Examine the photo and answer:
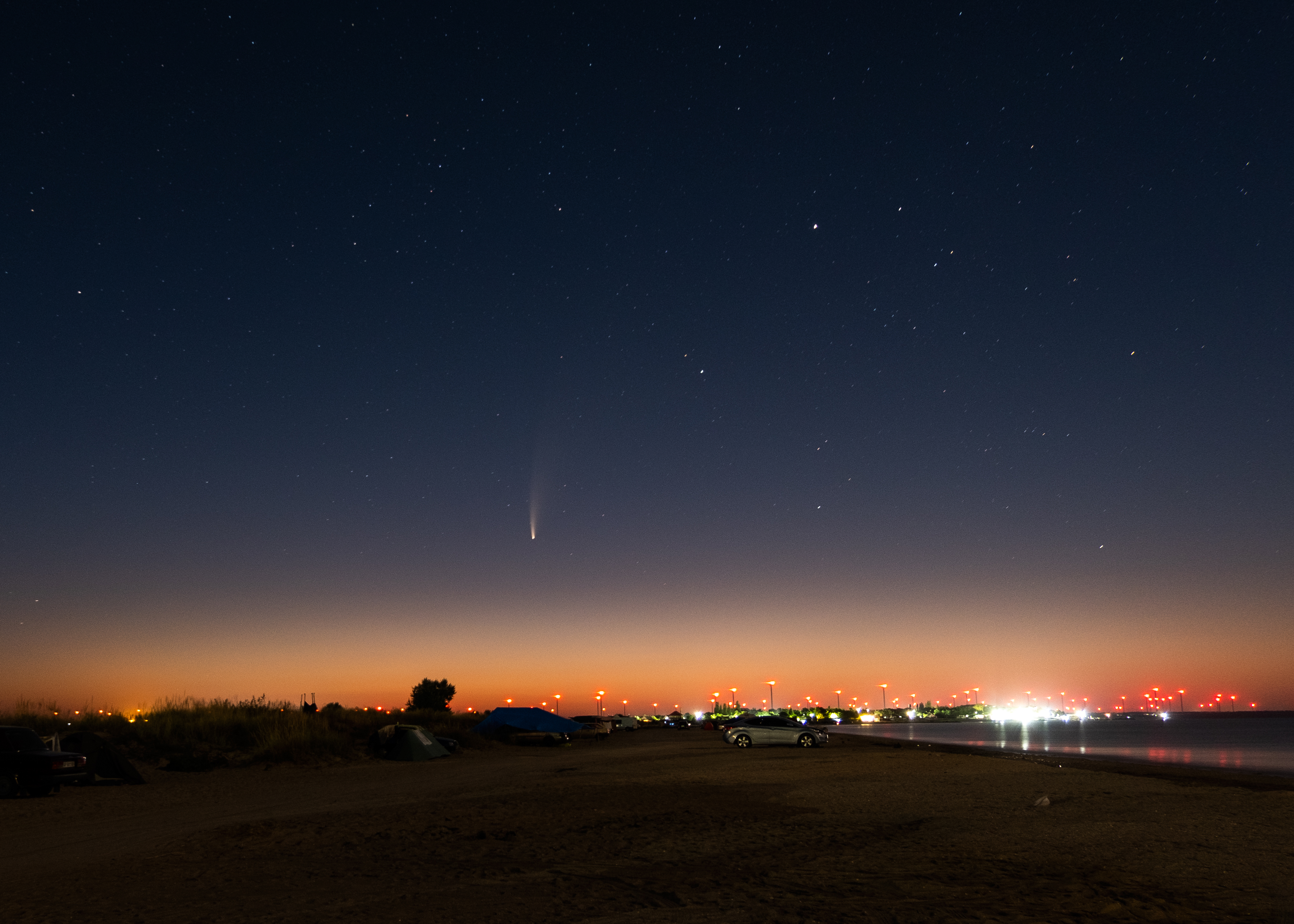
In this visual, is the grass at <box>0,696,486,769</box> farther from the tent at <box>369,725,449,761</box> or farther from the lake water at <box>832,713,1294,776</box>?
the lake water at <box>832,713,1294,776</box>

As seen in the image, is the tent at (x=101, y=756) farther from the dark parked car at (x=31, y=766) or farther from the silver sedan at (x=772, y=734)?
the silver sedan at (x=772, y=734)

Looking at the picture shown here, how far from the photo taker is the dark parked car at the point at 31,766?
19.7 meters

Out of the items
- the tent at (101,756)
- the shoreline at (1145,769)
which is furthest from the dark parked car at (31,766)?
the shoreline at (1145,769)

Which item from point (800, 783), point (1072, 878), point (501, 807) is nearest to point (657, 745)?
point (800, 783)

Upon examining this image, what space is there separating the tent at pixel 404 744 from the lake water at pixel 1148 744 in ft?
93.2

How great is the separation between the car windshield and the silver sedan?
28002 mm

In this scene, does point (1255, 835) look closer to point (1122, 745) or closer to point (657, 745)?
point (657, 745)

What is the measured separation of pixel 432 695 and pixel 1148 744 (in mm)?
86534

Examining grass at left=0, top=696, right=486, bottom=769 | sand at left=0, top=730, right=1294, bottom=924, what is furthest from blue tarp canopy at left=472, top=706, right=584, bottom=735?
sand at left=0, top=730, right=1294, bottom=924

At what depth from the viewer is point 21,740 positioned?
20.6 m

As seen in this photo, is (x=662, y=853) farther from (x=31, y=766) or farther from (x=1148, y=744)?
(x=1148, y=744)

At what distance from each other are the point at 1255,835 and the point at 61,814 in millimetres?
18737

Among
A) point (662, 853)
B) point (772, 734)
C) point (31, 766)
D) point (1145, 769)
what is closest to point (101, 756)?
point (31, 766)

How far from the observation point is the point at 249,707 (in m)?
39.9
